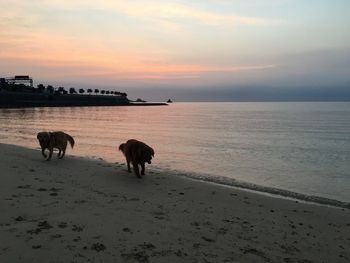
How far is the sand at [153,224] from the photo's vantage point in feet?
16.2

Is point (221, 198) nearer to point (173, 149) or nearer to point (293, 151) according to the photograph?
point (173, 149)

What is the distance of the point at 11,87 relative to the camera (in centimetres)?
12144

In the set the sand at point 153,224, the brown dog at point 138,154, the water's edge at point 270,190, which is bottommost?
the water's edge at point 270,190

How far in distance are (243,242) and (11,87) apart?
127m

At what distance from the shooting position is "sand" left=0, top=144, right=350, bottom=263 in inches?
194

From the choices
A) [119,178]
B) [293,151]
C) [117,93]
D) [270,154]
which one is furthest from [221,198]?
[117,93]

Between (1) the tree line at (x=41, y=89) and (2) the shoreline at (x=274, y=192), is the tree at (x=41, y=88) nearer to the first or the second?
(1) the tree line at (x=41, y=89)

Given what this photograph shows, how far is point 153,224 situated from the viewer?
6121 mm

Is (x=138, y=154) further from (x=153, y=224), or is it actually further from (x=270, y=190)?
(x=153, y=224)

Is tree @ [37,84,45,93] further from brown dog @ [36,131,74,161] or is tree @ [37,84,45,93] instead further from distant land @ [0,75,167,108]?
brown dog @ [36,131,74,161]

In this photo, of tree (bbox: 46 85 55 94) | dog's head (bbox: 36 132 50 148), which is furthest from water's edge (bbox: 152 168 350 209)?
tree (bbox: 46 85 55 94)

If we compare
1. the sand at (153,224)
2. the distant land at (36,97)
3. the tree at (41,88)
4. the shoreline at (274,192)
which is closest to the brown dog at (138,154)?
the sand at (153,224)

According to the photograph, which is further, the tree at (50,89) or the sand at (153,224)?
the tree at (50,89)

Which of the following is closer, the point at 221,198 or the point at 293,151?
the point at 221,198
